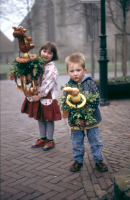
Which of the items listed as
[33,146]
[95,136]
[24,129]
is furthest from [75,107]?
[24,129]

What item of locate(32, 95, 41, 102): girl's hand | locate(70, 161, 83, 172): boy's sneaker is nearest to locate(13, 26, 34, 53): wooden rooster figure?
locate(32, 95, 41, 102): girl's hand

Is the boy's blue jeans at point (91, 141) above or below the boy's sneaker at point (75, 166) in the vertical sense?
above

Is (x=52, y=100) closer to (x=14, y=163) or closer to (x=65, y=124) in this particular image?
(x=14, y=163)

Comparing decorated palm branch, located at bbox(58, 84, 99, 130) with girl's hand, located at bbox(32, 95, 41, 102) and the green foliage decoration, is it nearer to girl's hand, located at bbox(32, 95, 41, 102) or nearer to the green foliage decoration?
the green foliage decoration

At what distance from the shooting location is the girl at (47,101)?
380 cm

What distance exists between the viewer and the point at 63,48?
123ft

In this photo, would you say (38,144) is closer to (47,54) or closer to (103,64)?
(47,54)

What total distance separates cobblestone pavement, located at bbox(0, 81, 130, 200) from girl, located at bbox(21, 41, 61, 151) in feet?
1.07

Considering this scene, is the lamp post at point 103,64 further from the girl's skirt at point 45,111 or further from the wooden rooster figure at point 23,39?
the wooden rooster figure at point 23,39

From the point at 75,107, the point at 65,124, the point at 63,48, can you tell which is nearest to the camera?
the point at 75,107

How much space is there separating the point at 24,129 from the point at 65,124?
3.05 ft

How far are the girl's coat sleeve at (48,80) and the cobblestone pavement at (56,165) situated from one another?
0.95 m

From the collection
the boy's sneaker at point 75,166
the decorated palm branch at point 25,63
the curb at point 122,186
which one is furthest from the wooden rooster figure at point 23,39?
the curb at point 122,186

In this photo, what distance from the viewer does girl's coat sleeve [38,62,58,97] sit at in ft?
12.5
